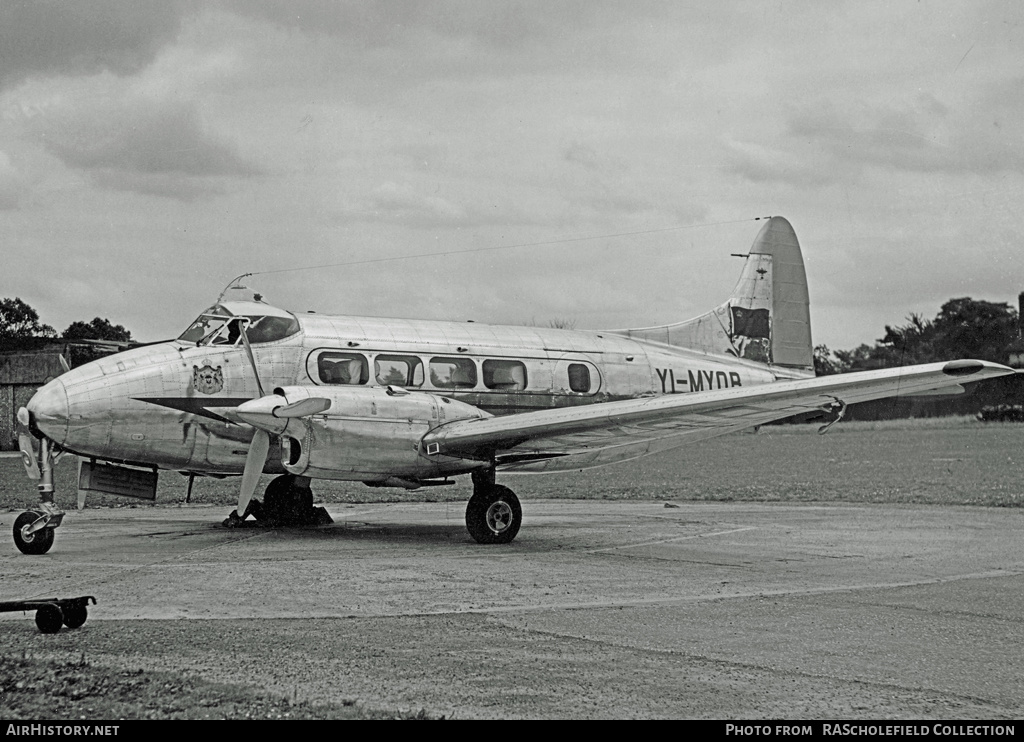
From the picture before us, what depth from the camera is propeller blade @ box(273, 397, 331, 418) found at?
12062mm

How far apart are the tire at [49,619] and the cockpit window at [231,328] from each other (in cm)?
744

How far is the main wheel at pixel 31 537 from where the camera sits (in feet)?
38.7

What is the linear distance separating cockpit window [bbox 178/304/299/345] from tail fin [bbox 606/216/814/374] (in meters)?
8.00

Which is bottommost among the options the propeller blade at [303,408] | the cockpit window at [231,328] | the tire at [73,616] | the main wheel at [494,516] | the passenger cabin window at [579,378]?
the tire at [73,616]

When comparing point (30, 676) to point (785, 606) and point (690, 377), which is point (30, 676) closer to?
point (785, 606)

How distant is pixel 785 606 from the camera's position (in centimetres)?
847

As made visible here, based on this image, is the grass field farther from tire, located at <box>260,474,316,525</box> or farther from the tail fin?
the tail fin

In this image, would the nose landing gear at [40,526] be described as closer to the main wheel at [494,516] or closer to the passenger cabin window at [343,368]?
the passenger cabin window at [343,368]

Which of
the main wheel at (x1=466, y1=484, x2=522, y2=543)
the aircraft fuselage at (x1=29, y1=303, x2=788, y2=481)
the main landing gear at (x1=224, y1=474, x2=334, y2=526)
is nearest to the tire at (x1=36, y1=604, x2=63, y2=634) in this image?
the aircraft fuselage at (x1=29, y1=303, x2=788, y2=481)

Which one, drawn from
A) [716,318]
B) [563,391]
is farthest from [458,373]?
[716,318]

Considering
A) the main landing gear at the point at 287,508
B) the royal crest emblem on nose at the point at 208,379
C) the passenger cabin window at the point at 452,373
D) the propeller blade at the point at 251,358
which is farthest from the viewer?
the main landing gear at the point at 287,508

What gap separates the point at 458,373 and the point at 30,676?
990 cm

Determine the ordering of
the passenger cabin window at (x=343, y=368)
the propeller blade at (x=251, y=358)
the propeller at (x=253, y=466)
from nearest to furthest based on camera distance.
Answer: the propeller at (x=253, y=466) < the propeller blade at (x=251, y=358) < the passenger cabin window at (x=343, y=368)

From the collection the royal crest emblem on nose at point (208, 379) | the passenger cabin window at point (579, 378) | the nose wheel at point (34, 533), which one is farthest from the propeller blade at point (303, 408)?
the passenger cabin window at point (579, 378)
